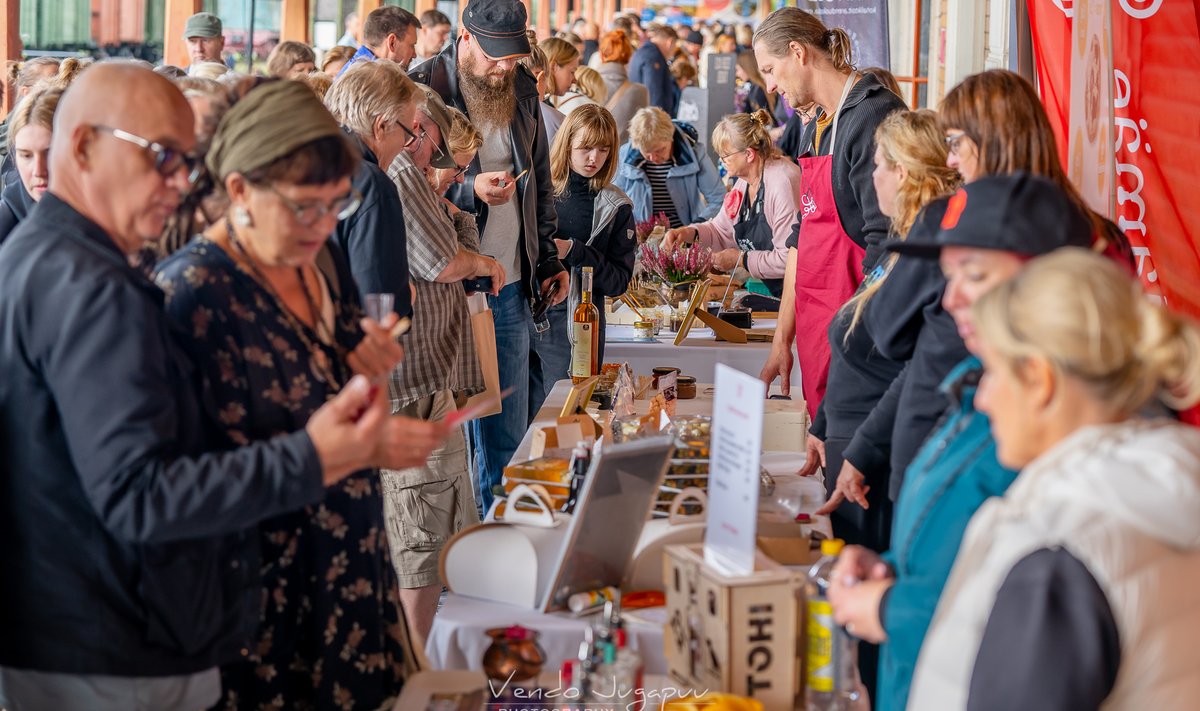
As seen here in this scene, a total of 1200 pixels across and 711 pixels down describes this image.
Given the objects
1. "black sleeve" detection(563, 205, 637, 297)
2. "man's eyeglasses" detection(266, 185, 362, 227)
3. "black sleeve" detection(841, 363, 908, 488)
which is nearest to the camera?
"man's eyeglasses" detection(266, 185, 362, 227)

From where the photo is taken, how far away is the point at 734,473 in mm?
1776

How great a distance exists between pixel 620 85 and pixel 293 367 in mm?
8118

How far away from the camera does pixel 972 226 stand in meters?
1.68

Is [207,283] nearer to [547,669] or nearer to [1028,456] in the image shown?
[547,669]

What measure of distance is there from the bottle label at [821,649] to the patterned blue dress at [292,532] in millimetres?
656

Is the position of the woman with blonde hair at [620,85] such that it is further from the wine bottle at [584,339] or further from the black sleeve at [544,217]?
the wine bottle at [584,339]

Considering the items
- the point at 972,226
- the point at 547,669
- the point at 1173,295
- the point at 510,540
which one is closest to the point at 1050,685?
the point at 972,226

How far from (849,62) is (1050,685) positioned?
3237 mm

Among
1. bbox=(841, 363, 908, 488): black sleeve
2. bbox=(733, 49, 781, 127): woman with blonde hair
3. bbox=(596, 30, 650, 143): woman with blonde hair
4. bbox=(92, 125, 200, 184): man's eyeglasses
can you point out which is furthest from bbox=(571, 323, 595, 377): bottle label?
bbox=(733, 49, 781, 127): woman with blonde hair

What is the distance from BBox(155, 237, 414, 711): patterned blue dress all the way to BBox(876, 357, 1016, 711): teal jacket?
775 mm

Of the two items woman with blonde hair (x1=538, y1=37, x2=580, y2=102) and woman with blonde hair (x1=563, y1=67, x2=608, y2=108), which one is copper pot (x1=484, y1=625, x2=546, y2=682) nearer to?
woman with blonde hair (x1=538, y1=37, x2=580, y2=102)

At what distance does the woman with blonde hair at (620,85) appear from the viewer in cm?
945

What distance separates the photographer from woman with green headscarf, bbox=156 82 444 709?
165 cm

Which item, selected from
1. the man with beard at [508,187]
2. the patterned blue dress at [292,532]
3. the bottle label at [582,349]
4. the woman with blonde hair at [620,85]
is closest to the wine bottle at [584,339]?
the bottle label at [582,349]
